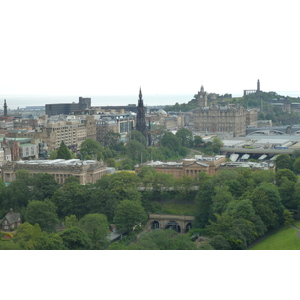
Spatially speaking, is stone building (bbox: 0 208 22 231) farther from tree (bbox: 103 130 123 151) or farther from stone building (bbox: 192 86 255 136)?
stone building (bbox: 192 86 255 136)

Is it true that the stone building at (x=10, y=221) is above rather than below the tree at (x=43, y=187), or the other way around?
below

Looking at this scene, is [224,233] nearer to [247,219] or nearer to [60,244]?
[247,219]

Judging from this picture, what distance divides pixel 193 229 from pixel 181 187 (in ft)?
11.4

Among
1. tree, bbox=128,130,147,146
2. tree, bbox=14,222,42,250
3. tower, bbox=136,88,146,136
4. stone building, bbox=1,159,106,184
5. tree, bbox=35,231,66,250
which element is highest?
tower, bbox=136,88,146,136

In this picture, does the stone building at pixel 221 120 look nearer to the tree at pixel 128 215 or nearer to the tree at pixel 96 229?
the tree at pixel 128 215

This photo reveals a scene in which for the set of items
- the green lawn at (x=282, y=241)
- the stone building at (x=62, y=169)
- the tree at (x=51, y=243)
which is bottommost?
the green lawn at (x=282, y=241)

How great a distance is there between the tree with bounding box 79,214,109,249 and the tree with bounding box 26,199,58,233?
A: 5.20 feet

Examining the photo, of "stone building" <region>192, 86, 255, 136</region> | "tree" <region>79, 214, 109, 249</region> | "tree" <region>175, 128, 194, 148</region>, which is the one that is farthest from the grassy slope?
"stone building" <region>192, 86, 255, 136</region>

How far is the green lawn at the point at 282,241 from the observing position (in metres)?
15.6

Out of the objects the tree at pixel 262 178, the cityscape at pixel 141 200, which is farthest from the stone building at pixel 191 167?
the tree at pixel 262 178

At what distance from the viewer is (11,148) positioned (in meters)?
33.0

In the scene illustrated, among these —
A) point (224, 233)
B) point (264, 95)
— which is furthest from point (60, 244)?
point (264, 95)

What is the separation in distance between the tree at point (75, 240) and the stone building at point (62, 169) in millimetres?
10527

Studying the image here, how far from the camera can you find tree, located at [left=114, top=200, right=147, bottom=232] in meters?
20.4
